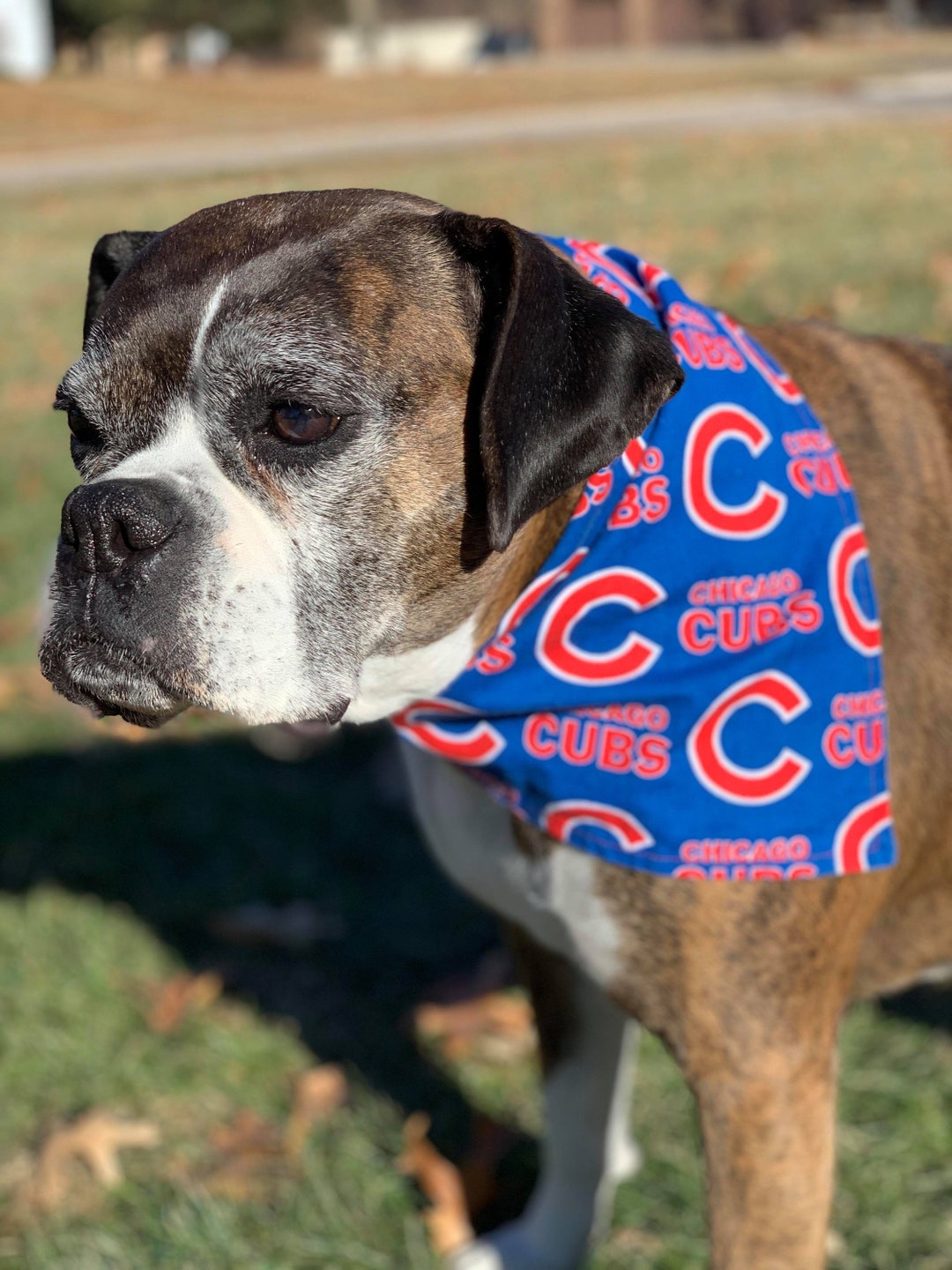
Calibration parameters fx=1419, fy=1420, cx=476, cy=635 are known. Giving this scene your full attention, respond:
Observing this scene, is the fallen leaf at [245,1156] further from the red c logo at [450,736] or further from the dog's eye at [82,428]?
the dog's eye at [82,428]

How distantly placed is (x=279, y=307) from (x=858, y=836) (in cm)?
124

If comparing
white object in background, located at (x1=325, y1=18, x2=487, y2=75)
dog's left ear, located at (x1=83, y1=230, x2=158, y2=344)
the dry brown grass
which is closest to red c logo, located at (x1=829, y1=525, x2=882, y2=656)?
dog's left ear, located at (x1=83, y1=230, x2=158, y2=344)

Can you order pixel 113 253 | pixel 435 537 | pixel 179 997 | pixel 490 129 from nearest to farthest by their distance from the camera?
pixel 435 537 → pixel 113 253 → pixel 179 997 → pixel 490 129

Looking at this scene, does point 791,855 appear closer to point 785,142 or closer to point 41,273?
point 41,273

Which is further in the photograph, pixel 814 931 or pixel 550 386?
pixel 814 931

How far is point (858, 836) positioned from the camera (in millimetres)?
2314

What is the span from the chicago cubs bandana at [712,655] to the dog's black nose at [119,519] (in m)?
0.62

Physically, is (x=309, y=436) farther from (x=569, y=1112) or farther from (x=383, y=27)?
(x=383, y=27)

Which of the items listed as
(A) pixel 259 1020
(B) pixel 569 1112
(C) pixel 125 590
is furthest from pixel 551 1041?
(C) pixel 125 590

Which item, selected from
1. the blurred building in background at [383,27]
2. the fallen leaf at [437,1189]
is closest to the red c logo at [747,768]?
the fallen leaf at [437,1189]

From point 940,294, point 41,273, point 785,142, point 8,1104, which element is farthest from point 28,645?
point 785,142

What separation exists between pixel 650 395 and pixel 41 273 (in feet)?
35.1

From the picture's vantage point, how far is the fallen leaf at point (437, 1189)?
3.09 metres

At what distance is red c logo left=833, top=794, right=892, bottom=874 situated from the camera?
7.54ft
